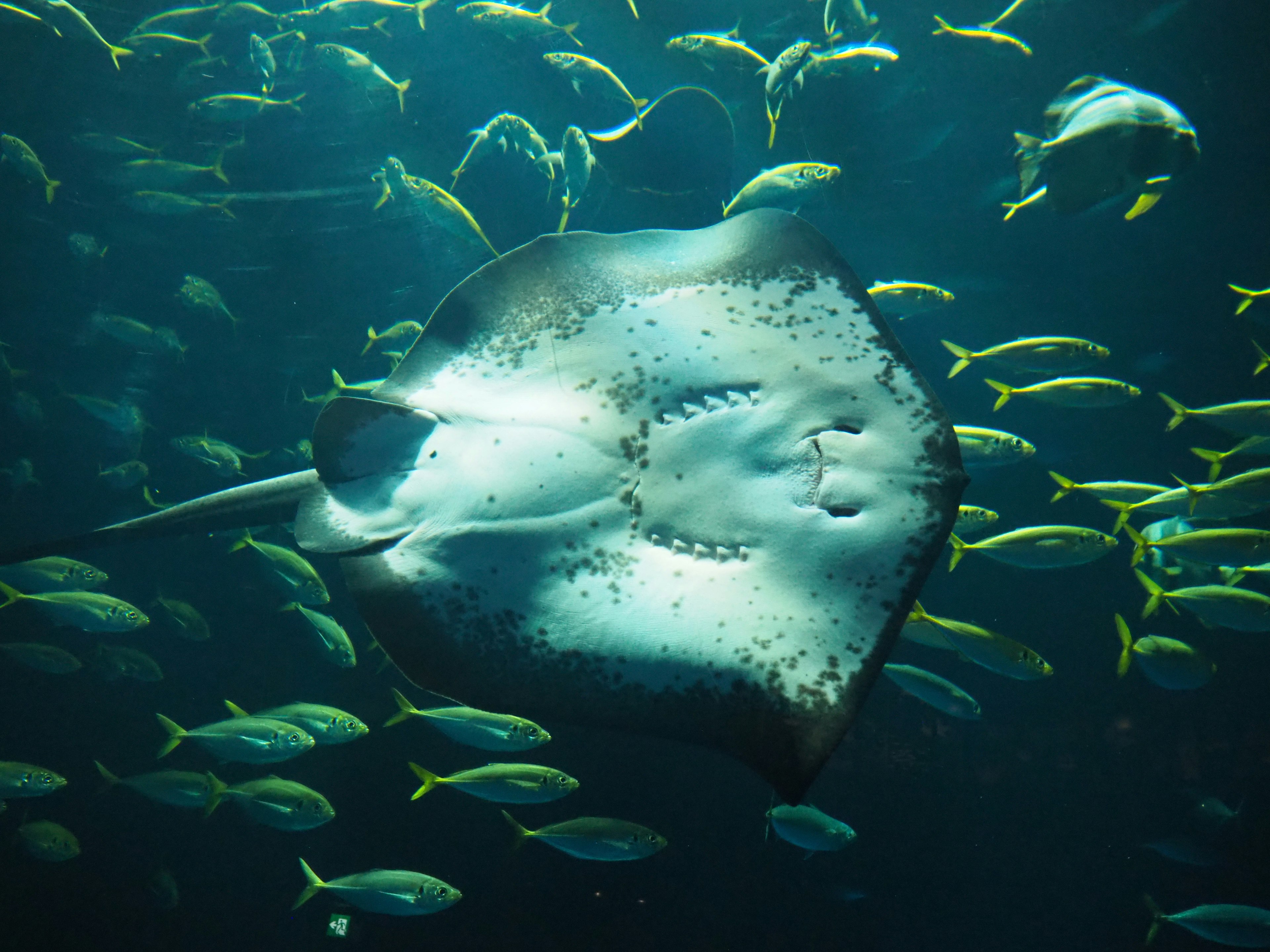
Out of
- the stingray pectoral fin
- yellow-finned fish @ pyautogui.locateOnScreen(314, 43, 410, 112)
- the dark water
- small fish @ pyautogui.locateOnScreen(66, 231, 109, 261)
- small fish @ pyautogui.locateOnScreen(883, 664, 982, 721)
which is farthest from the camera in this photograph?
small fish @ pyautogui.locateOnScreen(66, 231, 109, 261)

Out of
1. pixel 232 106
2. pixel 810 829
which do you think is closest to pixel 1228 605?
pixel 810 829

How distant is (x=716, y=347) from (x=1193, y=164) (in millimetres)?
3781

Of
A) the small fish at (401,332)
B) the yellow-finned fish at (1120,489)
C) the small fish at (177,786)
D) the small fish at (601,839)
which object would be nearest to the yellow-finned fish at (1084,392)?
the yellow-finned fish at (1120,489)

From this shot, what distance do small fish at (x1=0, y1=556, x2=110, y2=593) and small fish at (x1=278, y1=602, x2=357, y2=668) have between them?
Result: 1808 mm

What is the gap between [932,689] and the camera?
149 inches

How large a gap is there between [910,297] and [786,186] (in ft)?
3.69

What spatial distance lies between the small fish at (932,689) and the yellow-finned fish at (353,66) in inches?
239

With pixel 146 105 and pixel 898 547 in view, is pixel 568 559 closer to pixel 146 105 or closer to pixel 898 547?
pixel 898 547

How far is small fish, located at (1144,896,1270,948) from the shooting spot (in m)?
3.68

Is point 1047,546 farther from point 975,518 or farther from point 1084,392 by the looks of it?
point 1084,392

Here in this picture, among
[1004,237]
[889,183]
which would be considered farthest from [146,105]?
[1004,237]

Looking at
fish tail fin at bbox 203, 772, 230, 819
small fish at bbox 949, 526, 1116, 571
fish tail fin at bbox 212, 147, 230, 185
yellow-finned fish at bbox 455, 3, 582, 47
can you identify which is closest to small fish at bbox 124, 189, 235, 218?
fish tail fin at bbox 212, 147, 230, 185

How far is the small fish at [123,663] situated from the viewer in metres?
4.86

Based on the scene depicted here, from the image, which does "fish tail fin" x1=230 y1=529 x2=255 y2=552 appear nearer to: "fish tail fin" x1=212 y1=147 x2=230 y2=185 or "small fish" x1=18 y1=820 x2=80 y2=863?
"small fish" x1=18 y1=820 x2=80 y2=863
